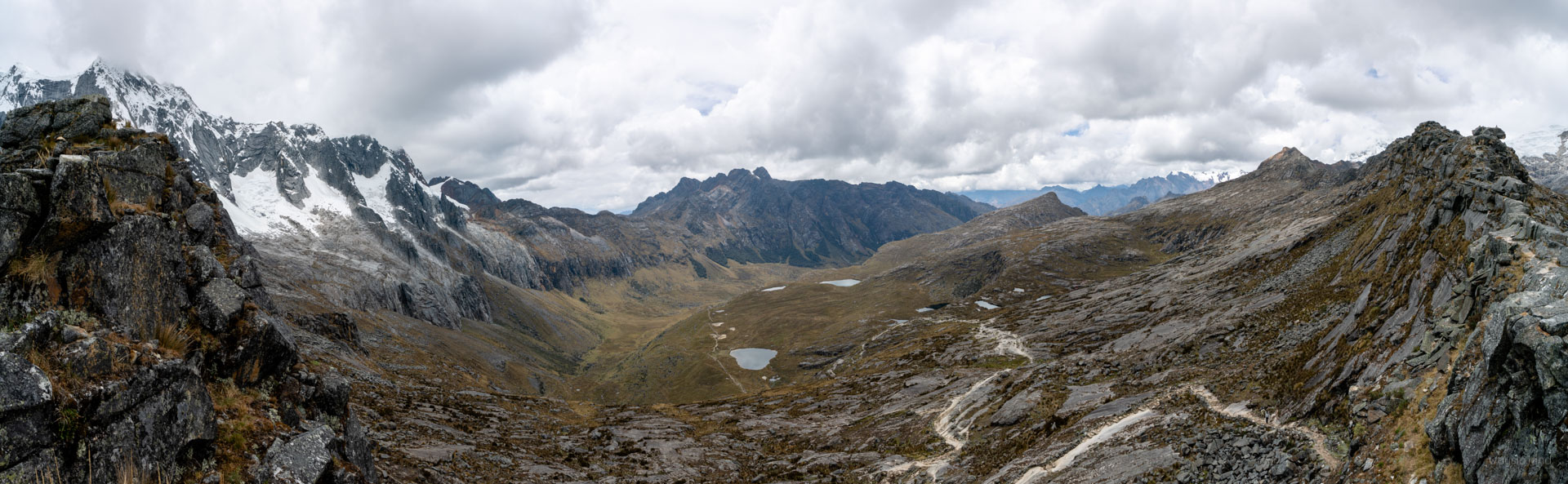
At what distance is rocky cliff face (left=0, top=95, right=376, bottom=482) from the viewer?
13.9 meters

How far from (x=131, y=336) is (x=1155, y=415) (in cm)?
4861

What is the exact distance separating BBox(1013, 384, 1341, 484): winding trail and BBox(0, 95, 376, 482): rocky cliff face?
35133 millimetres

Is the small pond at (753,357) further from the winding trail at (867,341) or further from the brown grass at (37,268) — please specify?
the brown grass at (37,268)

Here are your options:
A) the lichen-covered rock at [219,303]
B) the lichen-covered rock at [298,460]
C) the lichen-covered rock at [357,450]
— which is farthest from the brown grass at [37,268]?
the lichen-covered rock at [357,450]

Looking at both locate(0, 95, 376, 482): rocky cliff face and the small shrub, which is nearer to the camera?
locate(0, 95, 376, 482): rocky cliff face

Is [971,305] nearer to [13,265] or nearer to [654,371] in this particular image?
[654,371]

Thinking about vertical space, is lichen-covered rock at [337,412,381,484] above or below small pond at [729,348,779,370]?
above

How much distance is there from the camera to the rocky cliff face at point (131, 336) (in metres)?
13.9

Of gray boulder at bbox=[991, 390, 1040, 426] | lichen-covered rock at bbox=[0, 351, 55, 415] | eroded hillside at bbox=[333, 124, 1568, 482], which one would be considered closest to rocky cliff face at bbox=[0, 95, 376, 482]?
lichen-covered rock at bbox=[0, 351, 55, 415]

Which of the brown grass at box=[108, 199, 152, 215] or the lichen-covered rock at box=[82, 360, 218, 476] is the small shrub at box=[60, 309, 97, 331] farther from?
the brown grass at box=[108, 199, 152, 215]

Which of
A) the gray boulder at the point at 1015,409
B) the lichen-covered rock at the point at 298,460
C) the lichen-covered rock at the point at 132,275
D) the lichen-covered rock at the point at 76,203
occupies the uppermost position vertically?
the lichen-covered rock at the point at 76,203

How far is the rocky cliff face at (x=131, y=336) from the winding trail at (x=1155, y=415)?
115 feet

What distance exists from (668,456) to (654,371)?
395 ft

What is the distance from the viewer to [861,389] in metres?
102
